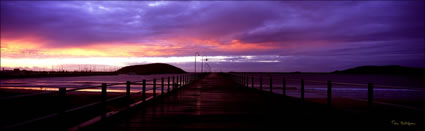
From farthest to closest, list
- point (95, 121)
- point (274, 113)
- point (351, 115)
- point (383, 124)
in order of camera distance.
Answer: point (274, 113), point (351, 115), point (383, 124), point (95, 121)

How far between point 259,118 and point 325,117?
1.72 metres

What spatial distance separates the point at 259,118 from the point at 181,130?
235 cm

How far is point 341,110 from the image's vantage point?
6.98 meters

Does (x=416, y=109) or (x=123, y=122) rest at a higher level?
(x=416, y=109)

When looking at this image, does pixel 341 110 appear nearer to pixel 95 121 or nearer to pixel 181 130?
pixel 181 130

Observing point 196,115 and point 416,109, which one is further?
point 196,115

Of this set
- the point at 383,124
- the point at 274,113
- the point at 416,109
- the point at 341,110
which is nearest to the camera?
the point at 416,109

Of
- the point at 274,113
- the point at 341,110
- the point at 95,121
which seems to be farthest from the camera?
the point at 274,113

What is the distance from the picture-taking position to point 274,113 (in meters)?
7.52

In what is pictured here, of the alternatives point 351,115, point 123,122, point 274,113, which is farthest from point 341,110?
point 123,122

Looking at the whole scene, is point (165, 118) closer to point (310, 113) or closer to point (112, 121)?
point (112, 121)

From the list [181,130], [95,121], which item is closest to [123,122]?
[95,121]

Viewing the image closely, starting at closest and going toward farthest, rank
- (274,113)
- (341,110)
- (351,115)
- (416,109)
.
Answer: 1. (416,109)
2. (351,115)
3. (341,110)
4. (274,113)

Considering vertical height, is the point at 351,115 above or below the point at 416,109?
below
